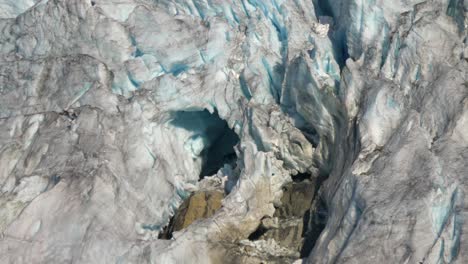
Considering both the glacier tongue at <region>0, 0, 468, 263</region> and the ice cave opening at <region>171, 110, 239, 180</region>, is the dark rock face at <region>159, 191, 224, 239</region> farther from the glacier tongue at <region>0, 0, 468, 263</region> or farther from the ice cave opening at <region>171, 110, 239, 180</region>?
the ice cave opening at <region>171, 110, 239, 180</region>

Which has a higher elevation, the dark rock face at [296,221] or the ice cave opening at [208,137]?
the dark rock face at [296,221]

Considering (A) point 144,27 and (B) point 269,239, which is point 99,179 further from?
(A) point 144,27

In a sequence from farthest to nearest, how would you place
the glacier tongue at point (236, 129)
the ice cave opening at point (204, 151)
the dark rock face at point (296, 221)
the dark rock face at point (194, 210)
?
the ice cave opening at point (204, 151) < the dark rock face at point (194, 210) < the dark rock face at point (296, 221) < the glacier tongue at point (236, 129)

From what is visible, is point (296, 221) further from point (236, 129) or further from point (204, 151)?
point (204, 151)

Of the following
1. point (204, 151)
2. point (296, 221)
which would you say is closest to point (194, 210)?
point (296, 221)

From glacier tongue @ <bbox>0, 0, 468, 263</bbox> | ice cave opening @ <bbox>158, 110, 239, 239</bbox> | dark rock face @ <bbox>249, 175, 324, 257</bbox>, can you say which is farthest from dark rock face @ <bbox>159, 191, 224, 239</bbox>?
dark rock face @ <bbox>249, 175, 324, 257</bbox>

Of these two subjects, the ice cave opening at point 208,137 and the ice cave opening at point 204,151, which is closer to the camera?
the ice cave opening at point 204,151

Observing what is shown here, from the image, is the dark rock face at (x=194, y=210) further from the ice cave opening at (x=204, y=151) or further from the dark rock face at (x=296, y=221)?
the dark rock face at (x=296, y=221)

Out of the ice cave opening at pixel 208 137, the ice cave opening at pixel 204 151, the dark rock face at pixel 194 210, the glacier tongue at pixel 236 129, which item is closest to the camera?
the glacier tongue at pixel 236 129

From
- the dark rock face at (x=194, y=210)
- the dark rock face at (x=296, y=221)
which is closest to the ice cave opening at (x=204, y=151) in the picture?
the dark rock face at (x=194, y=210)
